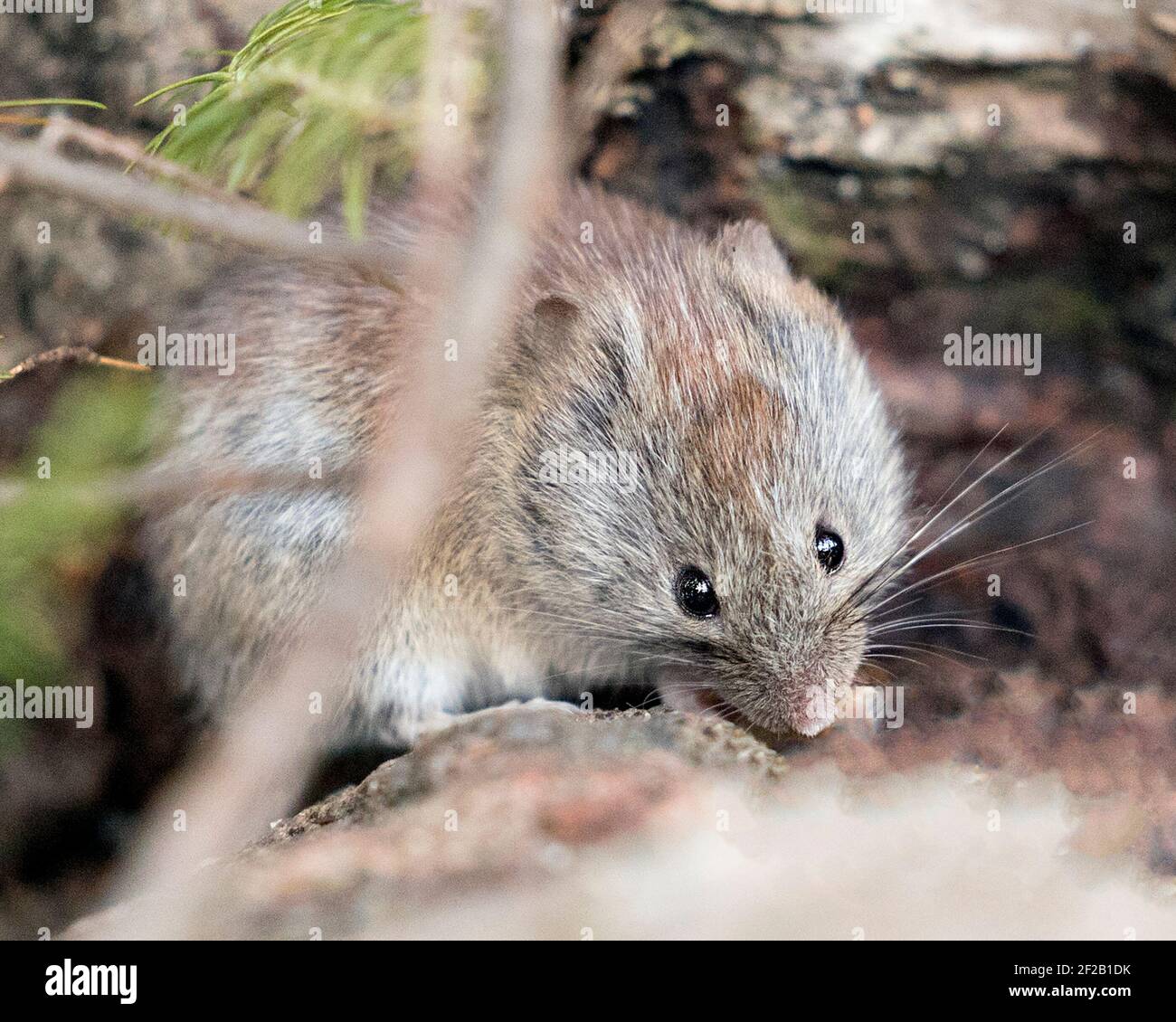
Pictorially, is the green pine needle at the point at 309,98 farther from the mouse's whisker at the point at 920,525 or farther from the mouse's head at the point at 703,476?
the mouse's whisker at the point at 920,525

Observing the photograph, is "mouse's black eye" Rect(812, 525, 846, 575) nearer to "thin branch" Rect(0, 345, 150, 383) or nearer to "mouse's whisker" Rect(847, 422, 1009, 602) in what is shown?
"mouse's whisker" Rect(847, 422, 1009, 602)

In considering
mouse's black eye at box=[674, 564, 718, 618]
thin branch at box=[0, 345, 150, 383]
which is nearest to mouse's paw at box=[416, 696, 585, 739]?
mouse's black eye at box=[674, 564, 718, 618]

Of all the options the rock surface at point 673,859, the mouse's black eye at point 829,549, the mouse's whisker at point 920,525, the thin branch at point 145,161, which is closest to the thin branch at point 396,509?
the rock surface at point 673,859

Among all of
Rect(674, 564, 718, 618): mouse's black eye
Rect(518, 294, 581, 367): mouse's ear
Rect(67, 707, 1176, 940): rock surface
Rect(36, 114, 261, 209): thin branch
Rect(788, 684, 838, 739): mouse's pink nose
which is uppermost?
Rect(36, 114, 261, 209): thin branch

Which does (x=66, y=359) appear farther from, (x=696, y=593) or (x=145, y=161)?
(x=696, y=593)

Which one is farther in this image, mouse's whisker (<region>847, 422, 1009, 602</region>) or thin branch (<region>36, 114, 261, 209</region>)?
mouse's whisker (<region>847, 422, 1009, 602</region>)

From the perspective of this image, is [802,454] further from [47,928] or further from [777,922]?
[47,928]

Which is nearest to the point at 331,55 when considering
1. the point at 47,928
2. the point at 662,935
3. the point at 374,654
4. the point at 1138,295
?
the point at 374,654
